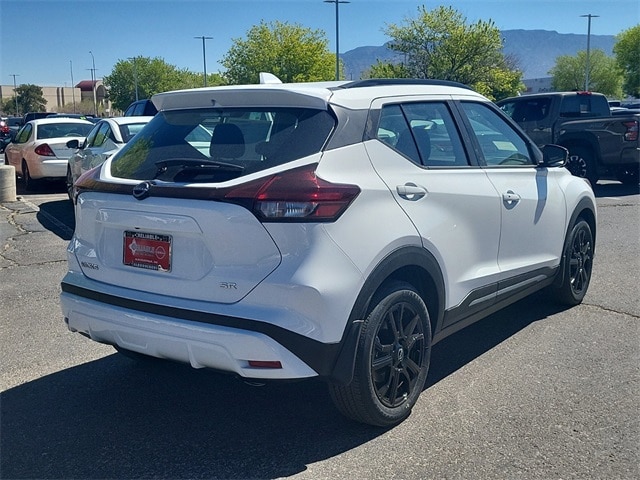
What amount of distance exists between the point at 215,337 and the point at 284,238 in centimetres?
54

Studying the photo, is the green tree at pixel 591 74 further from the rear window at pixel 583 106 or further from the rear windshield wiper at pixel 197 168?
the rear windshield wiper at pixel 197 168

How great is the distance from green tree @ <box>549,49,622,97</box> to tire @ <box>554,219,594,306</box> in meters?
79.3

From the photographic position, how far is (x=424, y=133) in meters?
4.08

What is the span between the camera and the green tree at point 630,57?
6394 centimetres

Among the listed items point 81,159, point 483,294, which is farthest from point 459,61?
point 483,294

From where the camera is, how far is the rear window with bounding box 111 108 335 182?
332cm

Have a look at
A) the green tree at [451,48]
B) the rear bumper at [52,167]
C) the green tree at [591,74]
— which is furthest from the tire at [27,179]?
the green tree at [591,74]

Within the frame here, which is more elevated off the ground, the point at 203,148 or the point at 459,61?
the point at 459,61

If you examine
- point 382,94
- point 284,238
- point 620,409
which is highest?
point 382,94

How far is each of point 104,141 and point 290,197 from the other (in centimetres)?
799

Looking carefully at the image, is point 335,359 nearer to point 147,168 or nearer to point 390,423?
point 390,423

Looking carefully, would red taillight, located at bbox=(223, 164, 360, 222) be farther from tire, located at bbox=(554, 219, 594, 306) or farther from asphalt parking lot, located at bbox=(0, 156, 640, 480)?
tire, located at bbox=(554, 219, 594, 306)

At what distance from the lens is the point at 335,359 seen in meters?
3.25

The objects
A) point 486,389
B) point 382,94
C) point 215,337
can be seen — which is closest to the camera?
point 215,337
